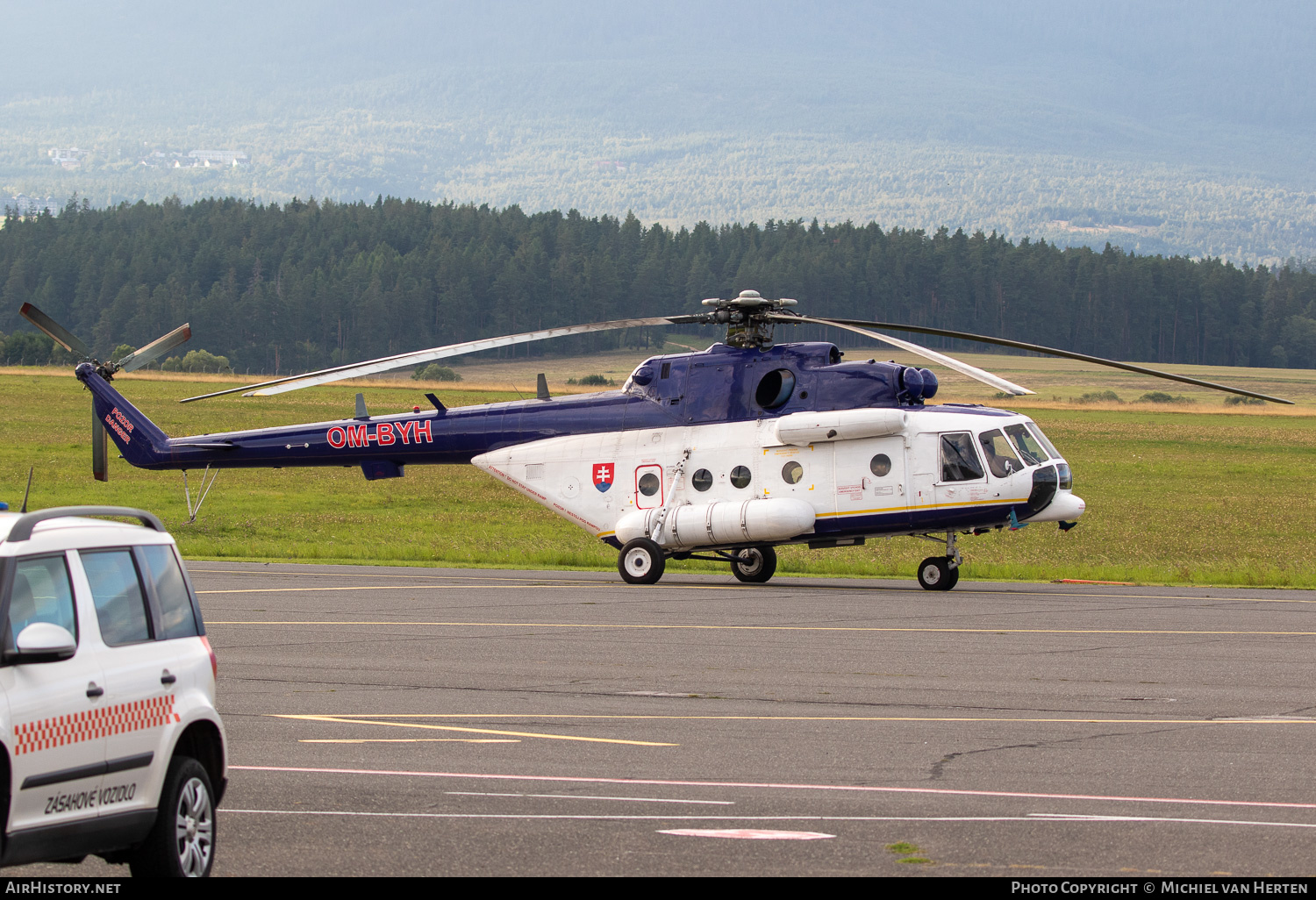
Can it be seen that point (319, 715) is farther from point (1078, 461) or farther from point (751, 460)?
point (1078, 461)

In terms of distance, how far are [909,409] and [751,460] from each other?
265 centimetres

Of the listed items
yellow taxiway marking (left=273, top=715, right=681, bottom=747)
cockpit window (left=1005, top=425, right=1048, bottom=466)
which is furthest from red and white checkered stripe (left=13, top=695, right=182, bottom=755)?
cockpit window (left=1005, top=425, right=1048, bottom=466)

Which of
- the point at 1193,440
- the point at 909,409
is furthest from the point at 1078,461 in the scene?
the point at 909,409

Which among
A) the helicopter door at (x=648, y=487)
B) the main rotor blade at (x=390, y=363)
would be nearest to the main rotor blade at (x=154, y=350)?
the main rotor blade at (x=390, y=363)

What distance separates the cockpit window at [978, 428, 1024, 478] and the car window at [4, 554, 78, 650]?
17702 millimetres

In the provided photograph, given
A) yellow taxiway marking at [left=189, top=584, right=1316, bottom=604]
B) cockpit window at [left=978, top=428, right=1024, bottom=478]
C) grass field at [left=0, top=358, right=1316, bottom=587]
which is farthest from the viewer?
grass field at [left=0, top=358, right=1316, bottom=587]

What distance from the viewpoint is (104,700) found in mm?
6828

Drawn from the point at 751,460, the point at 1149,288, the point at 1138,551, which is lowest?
the point at 1138,551

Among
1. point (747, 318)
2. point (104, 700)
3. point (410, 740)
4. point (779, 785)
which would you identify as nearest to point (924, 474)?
point (747, 318)

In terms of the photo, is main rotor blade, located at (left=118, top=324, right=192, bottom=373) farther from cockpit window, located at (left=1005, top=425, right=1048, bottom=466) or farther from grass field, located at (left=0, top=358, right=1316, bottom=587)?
cockpit window, located at (left=1005, top=425, right=1048, bottom=466)

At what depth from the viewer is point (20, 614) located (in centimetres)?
655

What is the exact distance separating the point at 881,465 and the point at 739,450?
2.32m

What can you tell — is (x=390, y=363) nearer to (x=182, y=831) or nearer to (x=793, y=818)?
(x=793, y=818)

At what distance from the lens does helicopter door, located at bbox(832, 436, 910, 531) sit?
2292 centimetres
